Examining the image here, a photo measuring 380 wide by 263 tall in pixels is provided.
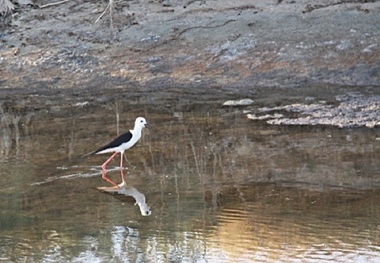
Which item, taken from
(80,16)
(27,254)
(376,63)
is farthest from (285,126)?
(80,16)

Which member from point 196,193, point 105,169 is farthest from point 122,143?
point 196,193

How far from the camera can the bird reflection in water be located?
30.4 ft

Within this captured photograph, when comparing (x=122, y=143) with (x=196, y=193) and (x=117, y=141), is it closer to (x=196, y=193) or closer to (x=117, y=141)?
(x=117, y=141)

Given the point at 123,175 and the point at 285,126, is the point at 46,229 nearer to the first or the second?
the point at 123,175

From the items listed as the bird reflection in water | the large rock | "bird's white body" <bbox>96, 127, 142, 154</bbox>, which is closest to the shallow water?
the bird reflection in water

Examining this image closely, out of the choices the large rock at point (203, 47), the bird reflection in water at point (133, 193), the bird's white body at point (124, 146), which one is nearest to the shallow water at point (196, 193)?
the bird reflection in water at point (133, 193)

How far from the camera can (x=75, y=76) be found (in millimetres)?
17344

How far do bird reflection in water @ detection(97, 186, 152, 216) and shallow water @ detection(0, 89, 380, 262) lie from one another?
64 millimetres

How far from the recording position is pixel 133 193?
9914mm

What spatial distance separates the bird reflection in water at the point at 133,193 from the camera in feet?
30.4

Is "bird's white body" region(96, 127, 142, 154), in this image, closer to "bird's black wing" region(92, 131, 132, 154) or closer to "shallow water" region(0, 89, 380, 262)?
"bird's black wing" region(92, 131, 132, 154)

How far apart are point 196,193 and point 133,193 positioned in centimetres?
67

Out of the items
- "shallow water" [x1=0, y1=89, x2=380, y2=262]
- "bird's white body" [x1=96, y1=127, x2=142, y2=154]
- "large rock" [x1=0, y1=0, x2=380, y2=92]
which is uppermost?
"large rock" [x1=0, y1=0, x2=380, y2=92]

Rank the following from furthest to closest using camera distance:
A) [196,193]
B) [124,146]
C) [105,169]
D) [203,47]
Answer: [203,47]
[124,146]
[105,169]
[196,193]
